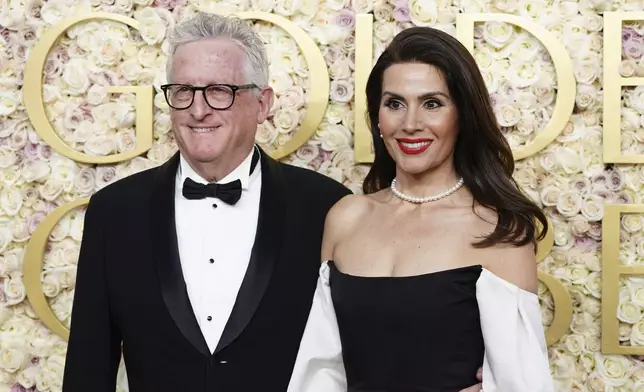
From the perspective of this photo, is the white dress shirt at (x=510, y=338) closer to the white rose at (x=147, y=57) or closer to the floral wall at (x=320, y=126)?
the floral wall at (x=320, y=126)

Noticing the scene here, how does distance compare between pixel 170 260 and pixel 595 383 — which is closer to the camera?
pixel 170 260

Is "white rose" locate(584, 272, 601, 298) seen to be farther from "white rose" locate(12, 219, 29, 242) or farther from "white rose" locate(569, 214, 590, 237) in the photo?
"white rose" locate(12, 219, 29, 242)

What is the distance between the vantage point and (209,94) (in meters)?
2.41

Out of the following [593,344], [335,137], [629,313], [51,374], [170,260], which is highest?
[335,137]

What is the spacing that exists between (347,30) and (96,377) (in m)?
1.35

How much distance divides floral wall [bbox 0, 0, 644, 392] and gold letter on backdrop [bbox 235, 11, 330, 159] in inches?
1.3

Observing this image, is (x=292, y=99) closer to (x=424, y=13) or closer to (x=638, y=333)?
(x=424, y=13)

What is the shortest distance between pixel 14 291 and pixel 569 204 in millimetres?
1876

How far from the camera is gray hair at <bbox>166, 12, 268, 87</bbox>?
2.46 m

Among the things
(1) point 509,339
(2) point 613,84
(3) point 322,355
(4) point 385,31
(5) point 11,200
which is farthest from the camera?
(5) point 11,200

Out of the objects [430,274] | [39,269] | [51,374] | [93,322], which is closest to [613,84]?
[430,274]

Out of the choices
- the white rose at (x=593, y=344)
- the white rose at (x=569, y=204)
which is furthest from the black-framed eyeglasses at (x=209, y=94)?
the white rose at (x=593, y=344)

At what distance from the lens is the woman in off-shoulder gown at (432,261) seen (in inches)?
A: 77.1

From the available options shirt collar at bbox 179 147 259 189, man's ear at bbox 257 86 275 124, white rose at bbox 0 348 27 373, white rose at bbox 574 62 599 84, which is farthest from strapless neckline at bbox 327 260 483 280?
white rose at bbox 0 348 27 373
